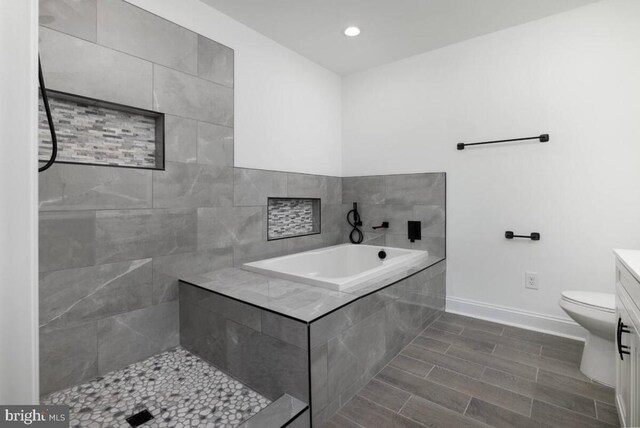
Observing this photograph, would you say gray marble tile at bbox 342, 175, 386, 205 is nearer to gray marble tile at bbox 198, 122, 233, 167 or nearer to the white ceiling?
the white ceiling

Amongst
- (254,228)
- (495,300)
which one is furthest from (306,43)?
(495,300)

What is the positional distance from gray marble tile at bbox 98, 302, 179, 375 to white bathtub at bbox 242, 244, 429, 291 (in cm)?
65

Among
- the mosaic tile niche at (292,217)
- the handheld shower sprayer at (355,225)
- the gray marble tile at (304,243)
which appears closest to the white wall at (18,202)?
the mosaic tile niche at (292,217)

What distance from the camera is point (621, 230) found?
222cm

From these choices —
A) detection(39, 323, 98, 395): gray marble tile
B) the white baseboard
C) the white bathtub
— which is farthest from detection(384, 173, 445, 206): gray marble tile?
detection(39, 323, 98, 395): gray marble tile

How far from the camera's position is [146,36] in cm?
200

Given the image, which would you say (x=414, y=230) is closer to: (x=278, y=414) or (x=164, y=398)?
(x=278, y=414)

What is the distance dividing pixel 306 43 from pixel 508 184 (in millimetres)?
2224

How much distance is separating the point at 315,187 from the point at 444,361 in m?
2.01

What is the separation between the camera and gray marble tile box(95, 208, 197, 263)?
72.6 inches

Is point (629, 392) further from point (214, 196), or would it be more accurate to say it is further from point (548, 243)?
point (214, 196)

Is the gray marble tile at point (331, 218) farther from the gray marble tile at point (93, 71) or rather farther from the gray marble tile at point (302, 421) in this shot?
the gray marble tile at point (302, 421)

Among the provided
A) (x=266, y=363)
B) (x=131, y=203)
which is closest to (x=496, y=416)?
(x=266, y=363)

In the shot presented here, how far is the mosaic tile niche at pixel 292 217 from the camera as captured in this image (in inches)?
117
